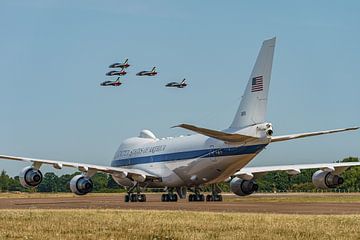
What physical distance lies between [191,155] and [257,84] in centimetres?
1032

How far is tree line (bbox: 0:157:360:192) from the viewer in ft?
402

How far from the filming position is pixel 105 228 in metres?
23.9

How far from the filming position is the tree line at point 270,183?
4827 inches

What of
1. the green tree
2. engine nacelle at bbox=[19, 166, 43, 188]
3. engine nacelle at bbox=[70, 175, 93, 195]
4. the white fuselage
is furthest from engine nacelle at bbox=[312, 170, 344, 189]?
the green tree

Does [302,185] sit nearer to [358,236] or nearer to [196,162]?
[196,162]

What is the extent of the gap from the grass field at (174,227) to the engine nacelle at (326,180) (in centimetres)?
2850

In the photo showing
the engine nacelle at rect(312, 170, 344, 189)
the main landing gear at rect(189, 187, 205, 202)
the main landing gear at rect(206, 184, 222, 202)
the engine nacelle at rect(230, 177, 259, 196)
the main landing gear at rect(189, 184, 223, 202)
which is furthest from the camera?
the engine nacelle at rect(230, 177, 259, 196)

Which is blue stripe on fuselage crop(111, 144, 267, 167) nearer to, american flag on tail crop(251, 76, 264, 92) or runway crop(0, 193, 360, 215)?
runway crop(0, 193, 360, 215)

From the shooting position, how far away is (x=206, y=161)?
5766 cm

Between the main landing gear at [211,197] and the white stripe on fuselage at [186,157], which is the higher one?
the white stripe on fuselage at [186,157]

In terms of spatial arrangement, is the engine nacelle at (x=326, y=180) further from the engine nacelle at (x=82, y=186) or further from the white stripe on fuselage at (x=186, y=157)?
the engine nacelle at (x=82, y=186)

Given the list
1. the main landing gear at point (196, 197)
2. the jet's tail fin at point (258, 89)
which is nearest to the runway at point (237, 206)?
the main landing gear at point (196, 197)

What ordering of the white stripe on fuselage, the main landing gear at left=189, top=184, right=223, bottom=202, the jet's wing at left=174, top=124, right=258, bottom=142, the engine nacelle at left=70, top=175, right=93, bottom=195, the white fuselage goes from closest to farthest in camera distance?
the jet's wing at left=174, top=124, right=258, bottom=142
the white fuselage
the white stripe on fuselage
the engine nacelle at left=70, top=175, right=93, bottom=195
the main landing gear at left=189, top=184, right=223, bottom=202

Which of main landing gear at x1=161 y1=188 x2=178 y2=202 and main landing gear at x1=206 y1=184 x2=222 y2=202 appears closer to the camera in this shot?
main landing gear at x1=206 y1=184 x2=222 y2=202
